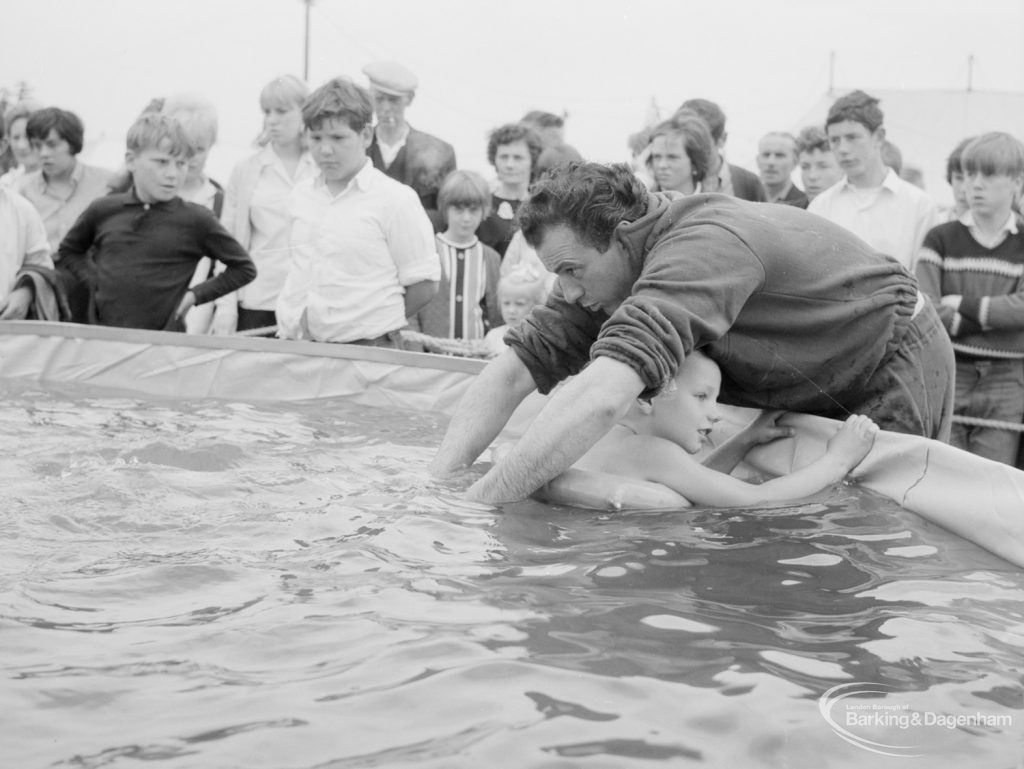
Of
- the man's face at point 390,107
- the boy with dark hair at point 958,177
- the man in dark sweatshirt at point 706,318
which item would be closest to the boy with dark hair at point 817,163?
the boy with dark hair at point 958,177

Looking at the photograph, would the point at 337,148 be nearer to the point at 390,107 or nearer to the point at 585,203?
the point at 390,107

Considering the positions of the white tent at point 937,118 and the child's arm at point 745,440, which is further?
the white tent at point 937,118

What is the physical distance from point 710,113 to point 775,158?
52 centimetres

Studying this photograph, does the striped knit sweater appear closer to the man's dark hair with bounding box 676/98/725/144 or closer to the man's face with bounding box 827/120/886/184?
the man's face with bounding box 827/120/886/184

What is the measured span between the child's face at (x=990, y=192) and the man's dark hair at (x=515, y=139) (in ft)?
9.32

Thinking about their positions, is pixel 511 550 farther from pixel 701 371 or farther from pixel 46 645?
pixel 46 645

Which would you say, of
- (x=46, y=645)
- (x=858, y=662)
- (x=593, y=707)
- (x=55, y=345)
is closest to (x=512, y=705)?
(x=593, y=707)

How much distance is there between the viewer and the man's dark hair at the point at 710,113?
7461 mm

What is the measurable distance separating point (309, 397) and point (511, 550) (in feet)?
9.88

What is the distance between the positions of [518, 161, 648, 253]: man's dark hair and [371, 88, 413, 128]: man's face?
4129 mm

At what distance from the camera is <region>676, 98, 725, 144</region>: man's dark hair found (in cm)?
746

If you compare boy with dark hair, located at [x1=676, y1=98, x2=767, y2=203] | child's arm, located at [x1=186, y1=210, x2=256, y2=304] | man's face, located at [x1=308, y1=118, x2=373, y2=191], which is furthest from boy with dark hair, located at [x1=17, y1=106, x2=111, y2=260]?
boy with dark hair, located at [x1=676, y1=98, x2=767, y2=203]

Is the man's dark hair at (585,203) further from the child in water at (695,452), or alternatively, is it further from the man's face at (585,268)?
the child in water at (695,452)

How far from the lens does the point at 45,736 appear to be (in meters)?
2.20
